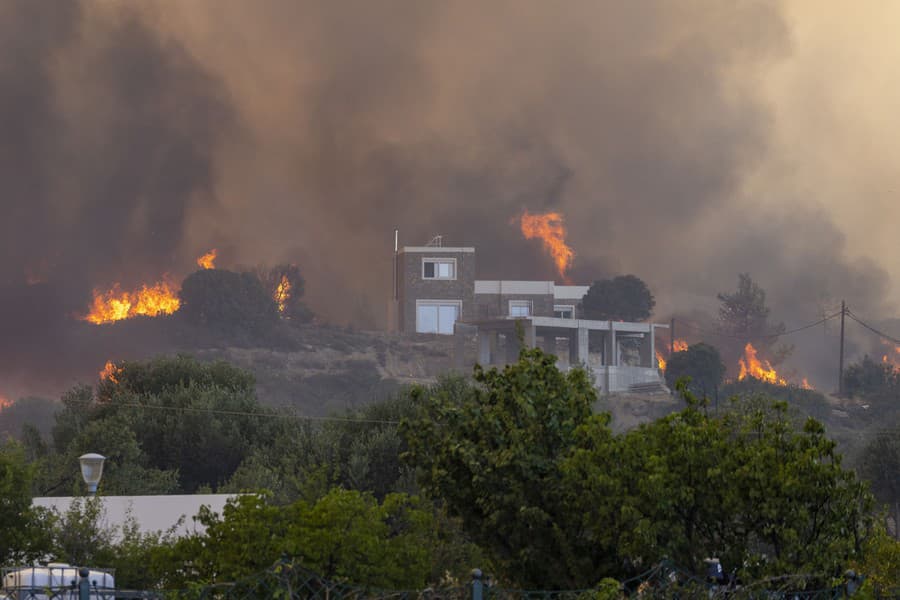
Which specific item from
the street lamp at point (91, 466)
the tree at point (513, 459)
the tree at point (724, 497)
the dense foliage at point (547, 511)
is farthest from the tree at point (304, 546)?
the street lamp at point (91, 466)

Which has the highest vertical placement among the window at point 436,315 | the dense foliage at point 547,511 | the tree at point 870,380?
the window at point 436,315

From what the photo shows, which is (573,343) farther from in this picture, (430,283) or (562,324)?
(430,283)

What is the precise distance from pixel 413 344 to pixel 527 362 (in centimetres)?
10301

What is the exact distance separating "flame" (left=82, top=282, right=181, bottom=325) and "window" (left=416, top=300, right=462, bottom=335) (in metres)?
27.6

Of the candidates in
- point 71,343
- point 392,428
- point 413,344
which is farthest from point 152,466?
point 71,343

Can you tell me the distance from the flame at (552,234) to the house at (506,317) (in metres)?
23.5

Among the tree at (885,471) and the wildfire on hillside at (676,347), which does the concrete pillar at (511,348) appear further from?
the tree at (885,471)

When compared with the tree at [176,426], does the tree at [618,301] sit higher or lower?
higher

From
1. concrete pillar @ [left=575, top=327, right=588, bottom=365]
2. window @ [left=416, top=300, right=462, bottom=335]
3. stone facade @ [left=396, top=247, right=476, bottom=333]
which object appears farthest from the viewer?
window @ [left=416, top=300, right=462, bottom=335]

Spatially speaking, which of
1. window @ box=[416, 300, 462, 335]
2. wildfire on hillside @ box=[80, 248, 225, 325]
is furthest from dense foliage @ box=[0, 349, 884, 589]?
wildfire on hillside @ box=[80, 248, 225, 325]

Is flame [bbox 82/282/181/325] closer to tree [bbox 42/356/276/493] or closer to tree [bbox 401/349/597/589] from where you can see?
tree [bbox 42/356/276/493]

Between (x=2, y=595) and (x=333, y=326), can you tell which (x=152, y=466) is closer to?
(x=2, y=595)

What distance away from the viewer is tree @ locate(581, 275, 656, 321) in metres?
125

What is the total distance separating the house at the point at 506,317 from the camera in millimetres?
107250
